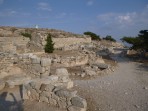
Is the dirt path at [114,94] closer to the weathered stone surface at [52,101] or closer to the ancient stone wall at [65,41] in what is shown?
the weathered stone surface at [52,101]

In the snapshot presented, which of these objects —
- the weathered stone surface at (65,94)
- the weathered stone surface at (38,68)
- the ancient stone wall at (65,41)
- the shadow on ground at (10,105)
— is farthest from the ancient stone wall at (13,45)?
the weathered stone surface at (65,94)

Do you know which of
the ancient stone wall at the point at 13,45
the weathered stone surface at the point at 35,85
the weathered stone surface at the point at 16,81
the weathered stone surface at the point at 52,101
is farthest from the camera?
the ancient stone wall at the point at 13,45

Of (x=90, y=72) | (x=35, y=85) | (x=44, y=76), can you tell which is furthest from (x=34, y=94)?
(x=90, y=72)

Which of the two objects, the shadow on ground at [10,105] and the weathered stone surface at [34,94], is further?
the weathered stone surface at [34,94]

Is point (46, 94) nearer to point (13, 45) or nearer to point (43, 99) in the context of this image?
point (43, 99)

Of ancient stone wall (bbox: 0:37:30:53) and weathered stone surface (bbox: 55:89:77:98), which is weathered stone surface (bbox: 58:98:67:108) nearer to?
weathered stone surface (bbox: 55:89:77:98)

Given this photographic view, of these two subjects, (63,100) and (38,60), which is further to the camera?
(38,60)

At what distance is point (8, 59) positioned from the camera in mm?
11398

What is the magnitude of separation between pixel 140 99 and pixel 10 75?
712cm

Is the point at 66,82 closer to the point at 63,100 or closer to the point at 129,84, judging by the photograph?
the point at 63,100

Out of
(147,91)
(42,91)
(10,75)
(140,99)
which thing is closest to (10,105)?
(42,91)

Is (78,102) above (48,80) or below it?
below

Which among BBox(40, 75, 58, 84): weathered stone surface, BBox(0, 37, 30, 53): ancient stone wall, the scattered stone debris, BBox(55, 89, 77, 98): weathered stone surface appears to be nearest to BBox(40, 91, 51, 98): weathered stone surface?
the scattered stone debris

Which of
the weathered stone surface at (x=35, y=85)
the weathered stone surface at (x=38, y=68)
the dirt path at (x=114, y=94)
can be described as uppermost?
the weathered stone surface at (x=38, y=68)
